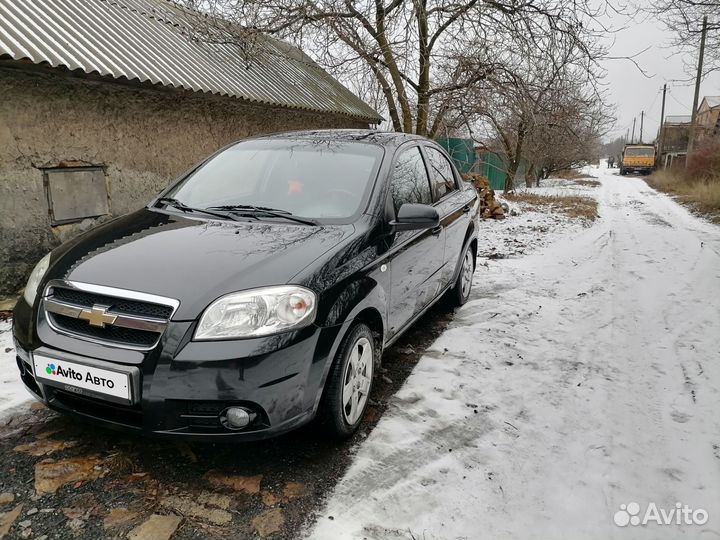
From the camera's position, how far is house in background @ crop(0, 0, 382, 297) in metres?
5.14

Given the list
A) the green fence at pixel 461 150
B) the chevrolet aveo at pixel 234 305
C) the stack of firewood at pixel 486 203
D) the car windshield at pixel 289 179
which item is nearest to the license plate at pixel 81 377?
the chevrolet aveo at pixel 234 305

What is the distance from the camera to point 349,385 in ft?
8.59

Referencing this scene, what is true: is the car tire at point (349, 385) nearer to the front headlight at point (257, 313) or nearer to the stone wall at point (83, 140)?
the front headlight at point (257, 313)

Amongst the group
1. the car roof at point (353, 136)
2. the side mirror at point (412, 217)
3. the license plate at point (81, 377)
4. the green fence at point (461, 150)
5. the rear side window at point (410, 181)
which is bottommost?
the license plate at point (81, 377)

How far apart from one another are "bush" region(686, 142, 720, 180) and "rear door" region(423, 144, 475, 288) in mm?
18314

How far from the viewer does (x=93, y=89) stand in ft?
19.5

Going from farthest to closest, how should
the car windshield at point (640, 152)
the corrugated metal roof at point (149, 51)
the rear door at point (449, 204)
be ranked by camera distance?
1. the car windshield at point (640, 152)
2. the corrugated metal roof at point (149, 51)
3. the rear door at point (449, 204)

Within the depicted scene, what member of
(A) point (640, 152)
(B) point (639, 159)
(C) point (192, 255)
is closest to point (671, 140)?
(A) point (640, 152)

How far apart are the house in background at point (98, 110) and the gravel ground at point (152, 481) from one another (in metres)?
3.22

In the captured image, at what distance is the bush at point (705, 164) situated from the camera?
19.7 meters

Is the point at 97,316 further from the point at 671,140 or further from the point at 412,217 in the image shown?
the point at 671,140

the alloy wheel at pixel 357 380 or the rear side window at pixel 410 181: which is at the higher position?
the rear side window at pixel 410 181

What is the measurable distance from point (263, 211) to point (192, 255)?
2.30ft

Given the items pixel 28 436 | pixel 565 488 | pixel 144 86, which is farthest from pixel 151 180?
pixel 565 488
